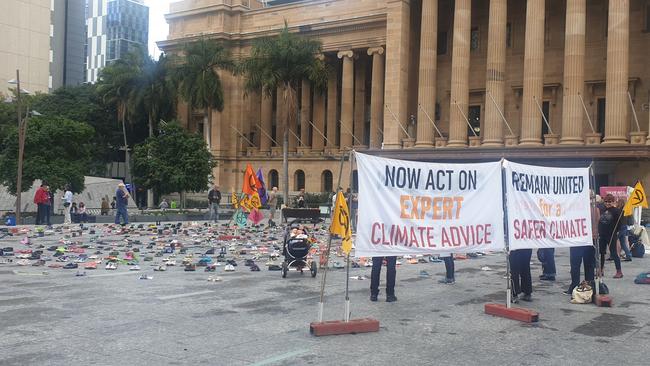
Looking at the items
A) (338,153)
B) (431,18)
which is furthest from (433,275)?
(338,153)

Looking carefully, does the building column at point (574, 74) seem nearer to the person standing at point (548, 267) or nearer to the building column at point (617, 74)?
the building column at point (617, 74)

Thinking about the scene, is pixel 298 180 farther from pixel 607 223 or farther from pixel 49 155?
pixel 607 223

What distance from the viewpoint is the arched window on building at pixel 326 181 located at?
5809cm

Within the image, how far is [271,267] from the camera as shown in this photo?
15.0 metres

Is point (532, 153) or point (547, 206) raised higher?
point (532, 153)

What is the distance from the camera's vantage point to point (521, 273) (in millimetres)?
11422

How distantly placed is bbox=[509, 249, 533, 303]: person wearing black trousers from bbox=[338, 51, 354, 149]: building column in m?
44.4

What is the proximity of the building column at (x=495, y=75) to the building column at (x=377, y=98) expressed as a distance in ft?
40.0

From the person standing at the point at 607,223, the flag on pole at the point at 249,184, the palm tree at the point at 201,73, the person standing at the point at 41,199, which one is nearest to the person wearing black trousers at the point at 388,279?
the person standing at the point at 607,223

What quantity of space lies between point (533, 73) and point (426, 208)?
35.0 metres

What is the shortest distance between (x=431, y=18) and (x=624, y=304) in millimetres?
37141

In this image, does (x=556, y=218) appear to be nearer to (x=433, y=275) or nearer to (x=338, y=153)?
(x=433, y=275)

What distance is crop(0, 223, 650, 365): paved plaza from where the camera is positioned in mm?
7445

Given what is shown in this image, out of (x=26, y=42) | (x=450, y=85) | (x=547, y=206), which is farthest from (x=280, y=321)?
(x=26, y=42)
